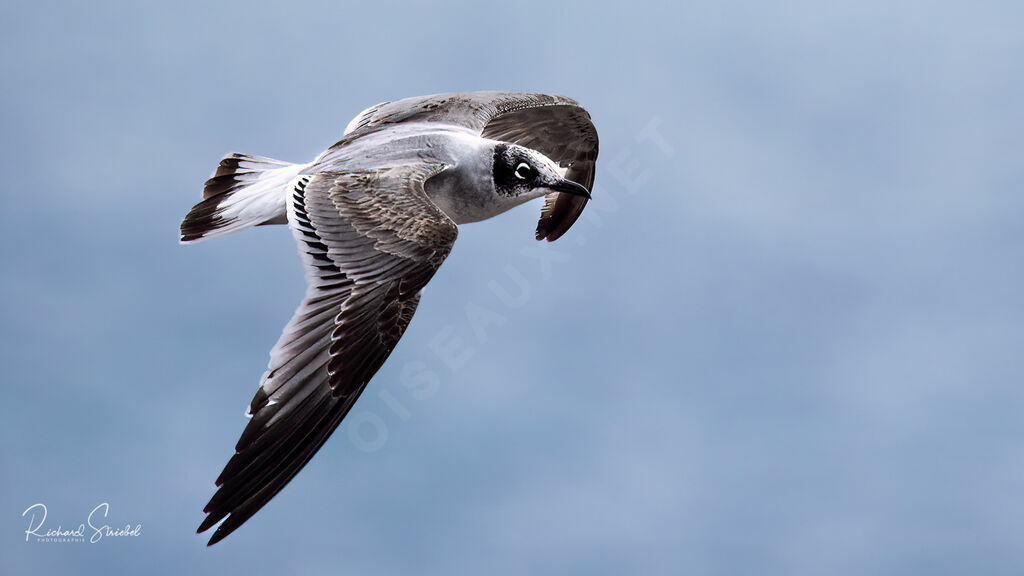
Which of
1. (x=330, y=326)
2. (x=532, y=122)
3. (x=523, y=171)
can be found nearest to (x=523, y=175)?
(x=523, y=171)

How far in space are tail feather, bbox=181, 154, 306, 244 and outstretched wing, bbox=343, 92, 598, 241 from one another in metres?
0.81

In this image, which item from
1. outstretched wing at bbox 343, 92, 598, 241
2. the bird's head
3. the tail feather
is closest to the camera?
the tail feather

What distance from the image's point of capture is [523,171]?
26.2 feet

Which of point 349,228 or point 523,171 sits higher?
point 523,171

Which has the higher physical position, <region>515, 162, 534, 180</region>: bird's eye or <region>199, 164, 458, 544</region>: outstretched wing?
<region>515, 162, 534, 180</region>: bird's eye

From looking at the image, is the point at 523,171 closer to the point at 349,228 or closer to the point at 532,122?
the point at 532,122

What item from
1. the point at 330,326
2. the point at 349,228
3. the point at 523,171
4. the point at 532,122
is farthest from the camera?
the point at 532,122

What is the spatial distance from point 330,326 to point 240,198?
2.31 m

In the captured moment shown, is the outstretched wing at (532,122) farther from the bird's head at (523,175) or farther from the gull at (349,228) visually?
the bird's head at (523,175)

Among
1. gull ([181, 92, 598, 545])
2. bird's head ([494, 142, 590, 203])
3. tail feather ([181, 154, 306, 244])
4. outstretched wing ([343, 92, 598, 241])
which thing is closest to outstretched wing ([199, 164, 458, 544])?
gull ([181, 92, 598, 545])

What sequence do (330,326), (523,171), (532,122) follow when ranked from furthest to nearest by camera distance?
(532,122) → (523,171) → (330,326)

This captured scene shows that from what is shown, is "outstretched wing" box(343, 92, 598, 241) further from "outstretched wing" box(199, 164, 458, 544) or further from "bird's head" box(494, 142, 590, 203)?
"outstretched wing" box(199, 164, 458, 544)

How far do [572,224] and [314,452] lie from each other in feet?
14.1

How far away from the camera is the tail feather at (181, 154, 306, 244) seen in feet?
24.7
